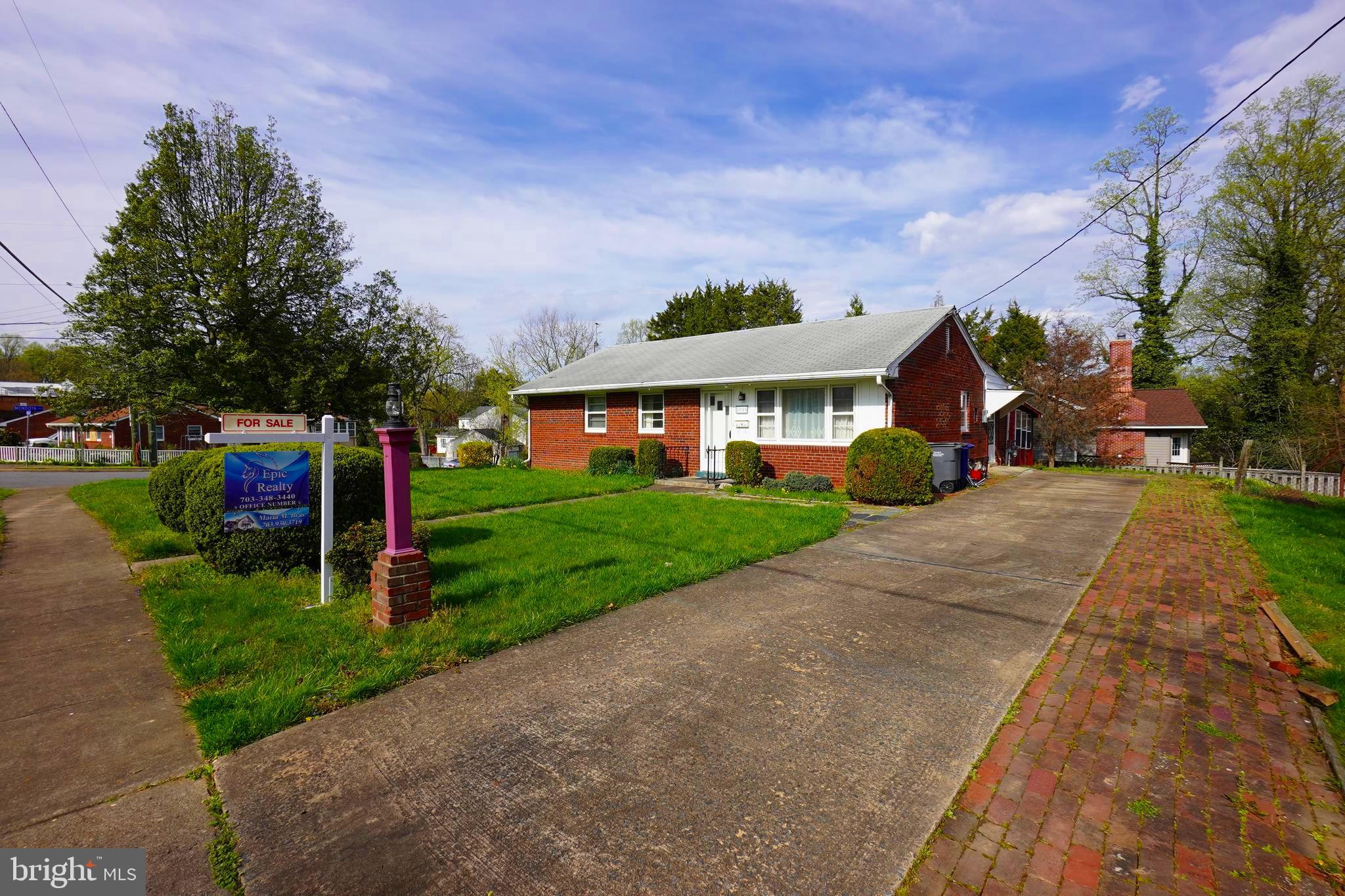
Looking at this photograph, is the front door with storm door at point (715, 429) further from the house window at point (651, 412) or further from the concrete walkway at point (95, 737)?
the concrete walkway at point (95, 737)

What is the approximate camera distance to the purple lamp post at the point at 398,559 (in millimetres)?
4688

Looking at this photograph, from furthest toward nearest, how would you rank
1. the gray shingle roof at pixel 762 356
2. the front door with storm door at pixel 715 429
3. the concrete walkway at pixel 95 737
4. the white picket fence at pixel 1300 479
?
the white picket fence at pixel 1300 479, the front door with storm door at pixel 715 429, the gray shingle roof at pixel 762 356, the concrete walkway at pixel 95 737

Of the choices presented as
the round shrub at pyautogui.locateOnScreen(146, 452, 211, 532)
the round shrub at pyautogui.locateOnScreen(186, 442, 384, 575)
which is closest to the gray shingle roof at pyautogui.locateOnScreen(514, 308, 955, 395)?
the round shrub at pyautogui.locateOnScreen(186, 442, 384, 575)

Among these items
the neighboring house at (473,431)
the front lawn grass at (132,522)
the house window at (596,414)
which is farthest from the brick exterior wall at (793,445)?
the neighboring house at (473,431)

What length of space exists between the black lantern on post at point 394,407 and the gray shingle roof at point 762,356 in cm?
997

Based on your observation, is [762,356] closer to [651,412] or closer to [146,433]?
[651,412]

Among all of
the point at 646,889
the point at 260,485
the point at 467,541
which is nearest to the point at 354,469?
the point at 260,485

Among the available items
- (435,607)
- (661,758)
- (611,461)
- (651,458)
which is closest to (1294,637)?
(661,758)

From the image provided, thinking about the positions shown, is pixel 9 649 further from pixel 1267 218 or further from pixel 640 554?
pixel 1267 218

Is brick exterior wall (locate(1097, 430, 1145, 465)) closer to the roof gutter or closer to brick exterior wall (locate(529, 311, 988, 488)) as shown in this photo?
brick exterior wall (locate(529, 311, 988, 488))

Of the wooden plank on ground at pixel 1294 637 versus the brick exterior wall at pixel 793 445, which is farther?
the brick exterior wall at pixel 793 445

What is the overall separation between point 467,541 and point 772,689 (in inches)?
214

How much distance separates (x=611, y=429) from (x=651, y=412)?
1.55 m

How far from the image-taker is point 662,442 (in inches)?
661
